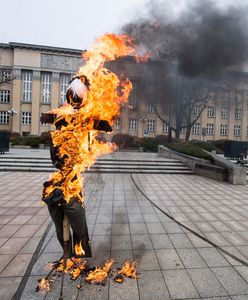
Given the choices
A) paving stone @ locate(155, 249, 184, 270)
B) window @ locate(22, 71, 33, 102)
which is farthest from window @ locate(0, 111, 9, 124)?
paving stone @ locate(155, 249, 184, 270)

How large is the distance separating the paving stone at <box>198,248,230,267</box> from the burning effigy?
1829 millimetres

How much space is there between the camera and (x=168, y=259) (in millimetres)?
3982

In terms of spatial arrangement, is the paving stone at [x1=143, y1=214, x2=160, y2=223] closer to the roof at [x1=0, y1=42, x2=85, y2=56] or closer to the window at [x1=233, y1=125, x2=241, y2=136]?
the roof at [x1=0, y1=42, x2=85, y2=56]

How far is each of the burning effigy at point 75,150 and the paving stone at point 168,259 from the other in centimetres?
100

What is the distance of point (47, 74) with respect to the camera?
41969 mm

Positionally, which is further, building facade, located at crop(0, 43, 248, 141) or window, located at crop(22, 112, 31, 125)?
window, located at crop(22, 112, 31, 125)

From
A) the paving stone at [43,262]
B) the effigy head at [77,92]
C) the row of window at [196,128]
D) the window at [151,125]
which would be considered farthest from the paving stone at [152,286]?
the window at [151,125]

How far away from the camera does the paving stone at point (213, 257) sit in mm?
3848

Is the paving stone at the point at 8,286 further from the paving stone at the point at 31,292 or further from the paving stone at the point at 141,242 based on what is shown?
the paving stone at the point at 141,242

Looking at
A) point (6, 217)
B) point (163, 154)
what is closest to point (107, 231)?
point (6, 217)

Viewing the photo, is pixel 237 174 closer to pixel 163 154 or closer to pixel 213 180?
pixel 213 180

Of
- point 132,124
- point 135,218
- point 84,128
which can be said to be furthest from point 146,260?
point 132,124

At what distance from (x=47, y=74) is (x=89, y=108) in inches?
1707

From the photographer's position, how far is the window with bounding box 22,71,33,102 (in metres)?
41.8
